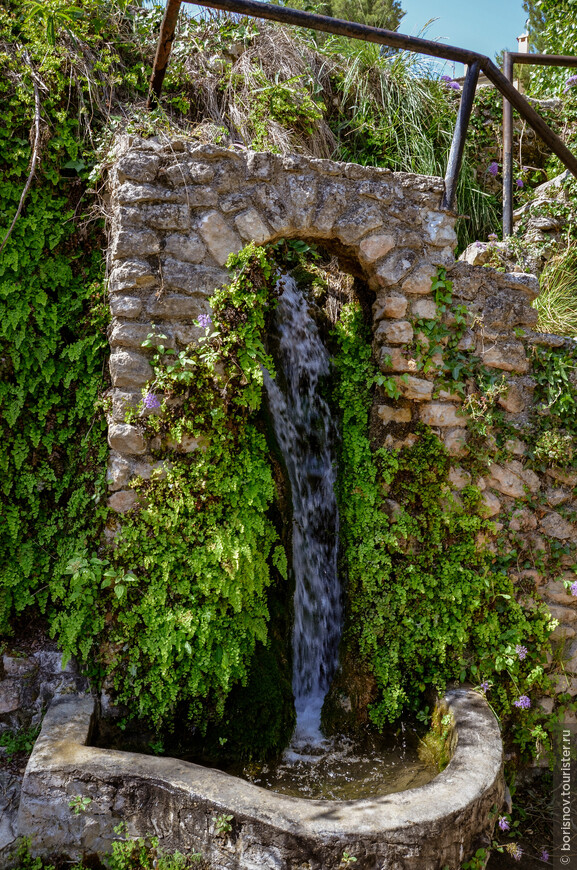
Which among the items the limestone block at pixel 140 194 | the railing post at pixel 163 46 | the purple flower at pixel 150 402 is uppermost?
the railing post at pixel 163 46

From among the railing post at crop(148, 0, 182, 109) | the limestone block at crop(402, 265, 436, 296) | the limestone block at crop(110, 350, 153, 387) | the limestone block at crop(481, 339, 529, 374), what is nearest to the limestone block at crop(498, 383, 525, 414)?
the limestone block at crop(481, 339, 529, 374)

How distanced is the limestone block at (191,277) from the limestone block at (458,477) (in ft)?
5.94

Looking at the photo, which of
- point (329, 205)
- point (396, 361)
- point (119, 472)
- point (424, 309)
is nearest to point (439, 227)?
point (424, 309)

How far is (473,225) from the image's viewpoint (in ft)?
19.8

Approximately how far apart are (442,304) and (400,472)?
1059 millimetres

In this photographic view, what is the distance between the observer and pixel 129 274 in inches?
124

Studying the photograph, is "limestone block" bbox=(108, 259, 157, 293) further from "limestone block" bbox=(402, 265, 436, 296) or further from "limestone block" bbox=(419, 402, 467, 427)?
"limestone block" bbox=(419, 402, 467, 427)

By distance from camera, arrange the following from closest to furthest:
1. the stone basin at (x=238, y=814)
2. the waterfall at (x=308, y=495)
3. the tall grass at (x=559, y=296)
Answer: the stone basin at (x=238, y=814)
the waterfall at (x=308, y=495)
the tall grass at (x=559, y=296)

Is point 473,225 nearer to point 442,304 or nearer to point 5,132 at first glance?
point 442,304

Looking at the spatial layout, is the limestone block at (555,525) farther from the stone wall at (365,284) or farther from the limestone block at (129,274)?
the limestone block at (129,274)

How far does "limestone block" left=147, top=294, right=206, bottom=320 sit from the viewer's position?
10.5ft

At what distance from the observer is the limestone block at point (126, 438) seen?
10.4 feet

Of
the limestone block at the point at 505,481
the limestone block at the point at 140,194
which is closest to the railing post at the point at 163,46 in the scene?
the limestone block at the point at 140,194

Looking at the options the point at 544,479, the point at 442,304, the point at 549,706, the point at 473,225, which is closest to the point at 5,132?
the point at 442,304
